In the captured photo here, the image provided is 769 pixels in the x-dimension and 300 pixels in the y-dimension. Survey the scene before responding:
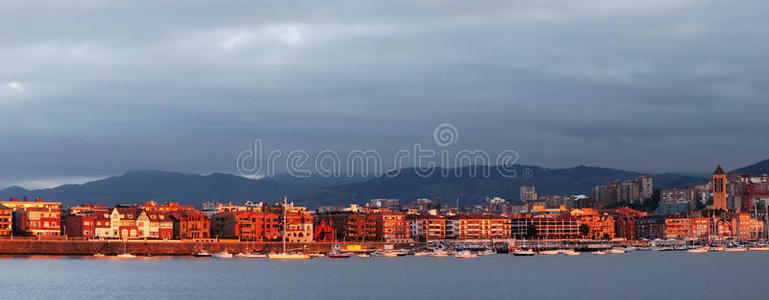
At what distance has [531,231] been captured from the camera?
18362 centimetres

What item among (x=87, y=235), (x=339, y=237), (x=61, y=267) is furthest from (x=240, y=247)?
(x=61, y=267)

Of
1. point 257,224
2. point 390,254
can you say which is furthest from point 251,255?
point 390,254

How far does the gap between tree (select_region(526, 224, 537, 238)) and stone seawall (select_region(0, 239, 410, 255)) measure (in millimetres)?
59358

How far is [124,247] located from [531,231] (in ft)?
274

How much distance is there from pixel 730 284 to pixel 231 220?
77.8 metres

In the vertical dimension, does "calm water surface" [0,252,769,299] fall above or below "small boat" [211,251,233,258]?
below

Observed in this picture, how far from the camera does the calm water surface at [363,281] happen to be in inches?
2514

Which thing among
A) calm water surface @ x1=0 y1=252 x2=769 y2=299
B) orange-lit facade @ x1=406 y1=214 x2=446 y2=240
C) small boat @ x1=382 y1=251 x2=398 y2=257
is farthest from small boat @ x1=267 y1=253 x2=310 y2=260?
orange-lit facade @ x1=406 y1=214 x2=446 y2=240

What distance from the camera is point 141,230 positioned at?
128m

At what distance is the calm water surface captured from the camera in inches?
2514

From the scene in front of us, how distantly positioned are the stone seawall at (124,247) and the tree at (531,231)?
5936 cm

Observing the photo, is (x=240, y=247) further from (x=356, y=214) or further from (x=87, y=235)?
(x=356, y=214)

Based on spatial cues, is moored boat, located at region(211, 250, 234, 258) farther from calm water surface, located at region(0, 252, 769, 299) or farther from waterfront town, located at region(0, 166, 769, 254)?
calm water surface, located at region(0, 252, 769, 299)

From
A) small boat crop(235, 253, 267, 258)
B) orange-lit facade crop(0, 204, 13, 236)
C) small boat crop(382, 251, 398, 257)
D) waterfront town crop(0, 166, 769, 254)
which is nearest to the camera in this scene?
orange-lit facade crop(0, 204, 13, 236)
